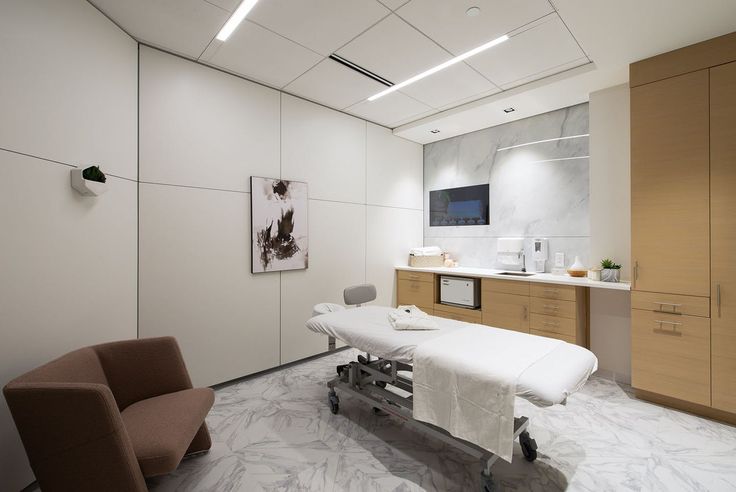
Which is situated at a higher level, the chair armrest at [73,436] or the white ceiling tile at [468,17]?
the white ceiling tile at [468,17]

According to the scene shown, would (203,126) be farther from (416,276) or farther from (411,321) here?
(416,276)

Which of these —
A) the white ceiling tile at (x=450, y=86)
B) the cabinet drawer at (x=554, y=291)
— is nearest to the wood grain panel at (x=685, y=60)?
the white ceiling tile at (x=450, y=86)

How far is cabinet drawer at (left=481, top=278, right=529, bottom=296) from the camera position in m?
3.65

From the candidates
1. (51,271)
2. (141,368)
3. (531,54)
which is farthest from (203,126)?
(531,54)

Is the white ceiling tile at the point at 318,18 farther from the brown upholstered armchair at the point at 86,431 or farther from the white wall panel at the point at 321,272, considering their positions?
the brown upholstered armchair at the point at 86,431

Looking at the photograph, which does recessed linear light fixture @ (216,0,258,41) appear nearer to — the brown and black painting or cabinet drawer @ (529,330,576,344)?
the brown and black painting

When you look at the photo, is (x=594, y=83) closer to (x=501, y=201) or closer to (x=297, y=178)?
(x=501, y=201)

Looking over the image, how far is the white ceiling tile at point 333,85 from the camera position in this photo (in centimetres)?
319

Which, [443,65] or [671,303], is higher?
[443,65]

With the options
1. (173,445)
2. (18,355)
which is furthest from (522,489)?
(18,355)

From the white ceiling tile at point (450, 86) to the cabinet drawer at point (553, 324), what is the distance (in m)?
2.54

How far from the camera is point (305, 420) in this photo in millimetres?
2648

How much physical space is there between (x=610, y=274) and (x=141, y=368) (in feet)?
13.2

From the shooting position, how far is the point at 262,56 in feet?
9.64
